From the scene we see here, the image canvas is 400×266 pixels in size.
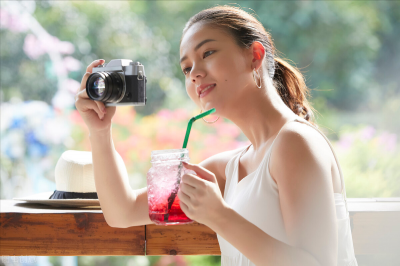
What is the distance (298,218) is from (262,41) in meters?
0.53

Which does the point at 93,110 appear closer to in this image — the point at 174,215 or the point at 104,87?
the point at 104,87

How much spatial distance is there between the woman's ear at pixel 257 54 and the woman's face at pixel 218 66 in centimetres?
1

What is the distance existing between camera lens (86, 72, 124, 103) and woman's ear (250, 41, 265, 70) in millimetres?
360

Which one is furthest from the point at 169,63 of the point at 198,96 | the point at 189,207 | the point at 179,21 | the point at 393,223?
the point at 189,207

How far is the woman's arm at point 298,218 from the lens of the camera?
760mm

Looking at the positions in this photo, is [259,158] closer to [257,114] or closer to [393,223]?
[257,114]

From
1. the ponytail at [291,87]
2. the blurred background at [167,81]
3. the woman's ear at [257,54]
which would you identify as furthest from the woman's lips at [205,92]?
the blurred background at [167,81]

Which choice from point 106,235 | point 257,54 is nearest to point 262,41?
point 257,54

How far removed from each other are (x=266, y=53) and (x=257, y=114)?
→ 180 mm

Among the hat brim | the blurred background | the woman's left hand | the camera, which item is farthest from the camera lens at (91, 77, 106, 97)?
the blurred background

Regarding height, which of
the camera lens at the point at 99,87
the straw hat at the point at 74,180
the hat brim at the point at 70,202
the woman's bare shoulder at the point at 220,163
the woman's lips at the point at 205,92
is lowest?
the hat brim at the point at 70,202

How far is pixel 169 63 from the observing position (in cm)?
242

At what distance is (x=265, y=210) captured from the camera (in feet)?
3.01

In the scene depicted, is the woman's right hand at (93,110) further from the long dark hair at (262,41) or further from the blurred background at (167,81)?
the blurred background at (167,81)
